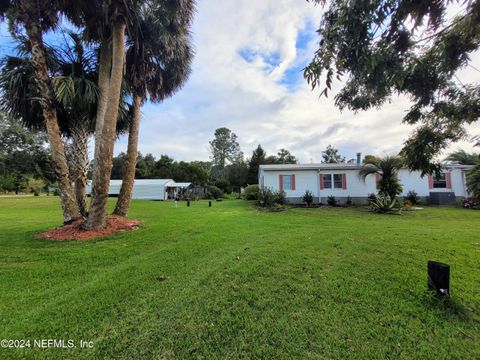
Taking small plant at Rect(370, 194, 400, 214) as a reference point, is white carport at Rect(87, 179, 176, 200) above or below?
above

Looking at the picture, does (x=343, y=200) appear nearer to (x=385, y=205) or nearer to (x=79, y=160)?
(x=385, y=205)

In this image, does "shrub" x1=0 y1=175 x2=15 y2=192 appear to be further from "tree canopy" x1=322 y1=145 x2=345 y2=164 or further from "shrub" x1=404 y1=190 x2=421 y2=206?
"tree canopy" x1=322 y1=145 x2=345 y2=164

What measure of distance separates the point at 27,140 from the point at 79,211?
928 inches

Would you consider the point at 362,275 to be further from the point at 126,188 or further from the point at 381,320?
the point at 126,188

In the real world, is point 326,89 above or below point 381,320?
above

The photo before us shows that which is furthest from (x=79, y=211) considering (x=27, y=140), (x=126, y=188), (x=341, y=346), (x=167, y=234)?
(x=27, y=140)

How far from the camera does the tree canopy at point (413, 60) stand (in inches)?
98.1

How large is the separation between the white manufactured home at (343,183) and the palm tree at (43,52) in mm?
13394

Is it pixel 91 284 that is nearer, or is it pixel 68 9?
pixel 91 284

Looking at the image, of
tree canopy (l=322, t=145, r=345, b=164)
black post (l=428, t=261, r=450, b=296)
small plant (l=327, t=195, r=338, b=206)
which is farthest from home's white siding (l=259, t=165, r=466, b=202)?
tree canopy (l=322, t=145, r=345, b=164)

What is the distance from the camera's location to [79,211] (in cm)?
746

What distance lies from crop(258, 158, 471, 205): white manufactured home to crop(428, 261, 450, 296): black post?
1459 cm

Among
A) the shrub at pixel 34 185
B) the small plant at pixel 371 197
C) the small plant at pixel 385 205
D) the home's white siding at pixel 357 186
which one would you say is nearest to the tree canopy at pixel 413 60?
the small plant at pixel 385 205

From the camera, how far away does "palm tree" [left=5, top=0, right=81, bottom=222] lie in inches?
248
